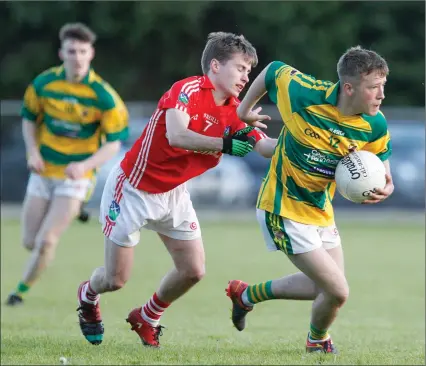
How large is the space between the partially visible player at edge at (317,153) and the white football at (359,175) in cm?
7

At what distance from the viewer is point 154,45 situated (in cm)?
3108

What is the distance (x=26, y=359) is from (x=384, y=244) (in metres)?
11.3

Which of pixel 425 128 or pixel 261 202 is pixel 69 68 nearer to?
pixel 261 202

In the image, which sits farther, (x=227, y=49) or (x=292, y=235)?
(x=227, y=49)

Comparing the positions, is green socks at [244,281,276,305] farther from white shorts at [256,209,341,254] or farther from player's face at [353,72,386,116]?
player's face at [353,72,386,116]

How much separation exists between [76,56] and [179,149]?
361 cm

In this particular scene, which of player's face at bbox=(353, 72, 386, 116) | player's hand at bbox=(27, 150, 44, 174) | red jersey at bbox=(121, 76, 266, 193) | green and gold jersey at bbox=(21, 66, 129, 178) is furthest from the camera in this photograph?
green and gold jersey at bbox=(21, 66, 129, 178)

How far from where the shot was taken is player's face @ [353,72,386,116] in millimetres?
6062

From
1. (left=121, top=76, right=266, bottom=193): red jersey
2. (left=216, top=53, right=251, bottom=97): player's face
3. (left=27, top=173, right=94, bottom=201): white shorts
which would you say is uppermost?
(left=216, top=53, right=251, bottom=97): player's face

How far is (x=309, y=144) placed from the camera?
6258mm

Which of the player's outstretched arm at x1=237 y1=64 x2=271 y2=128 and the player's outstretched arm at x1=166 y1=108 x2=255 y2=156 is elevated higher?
the player's outstretched arm at x1=237 y1=64 x2=271 y2=128

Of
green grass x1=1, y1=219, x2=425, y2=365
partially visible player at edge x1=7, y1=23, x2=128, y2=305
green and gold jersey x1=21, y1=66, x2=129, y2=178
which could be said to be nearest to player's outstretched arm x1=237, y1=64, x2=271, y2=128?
green grass x1=1, y1=219, x2=425, y2=365

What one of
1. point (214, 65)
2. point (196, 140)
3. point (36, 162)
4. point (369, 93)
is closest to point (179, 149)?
point (196, 140)

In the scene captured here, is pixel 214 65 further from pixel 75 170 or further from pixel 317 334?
pixel 75 170
